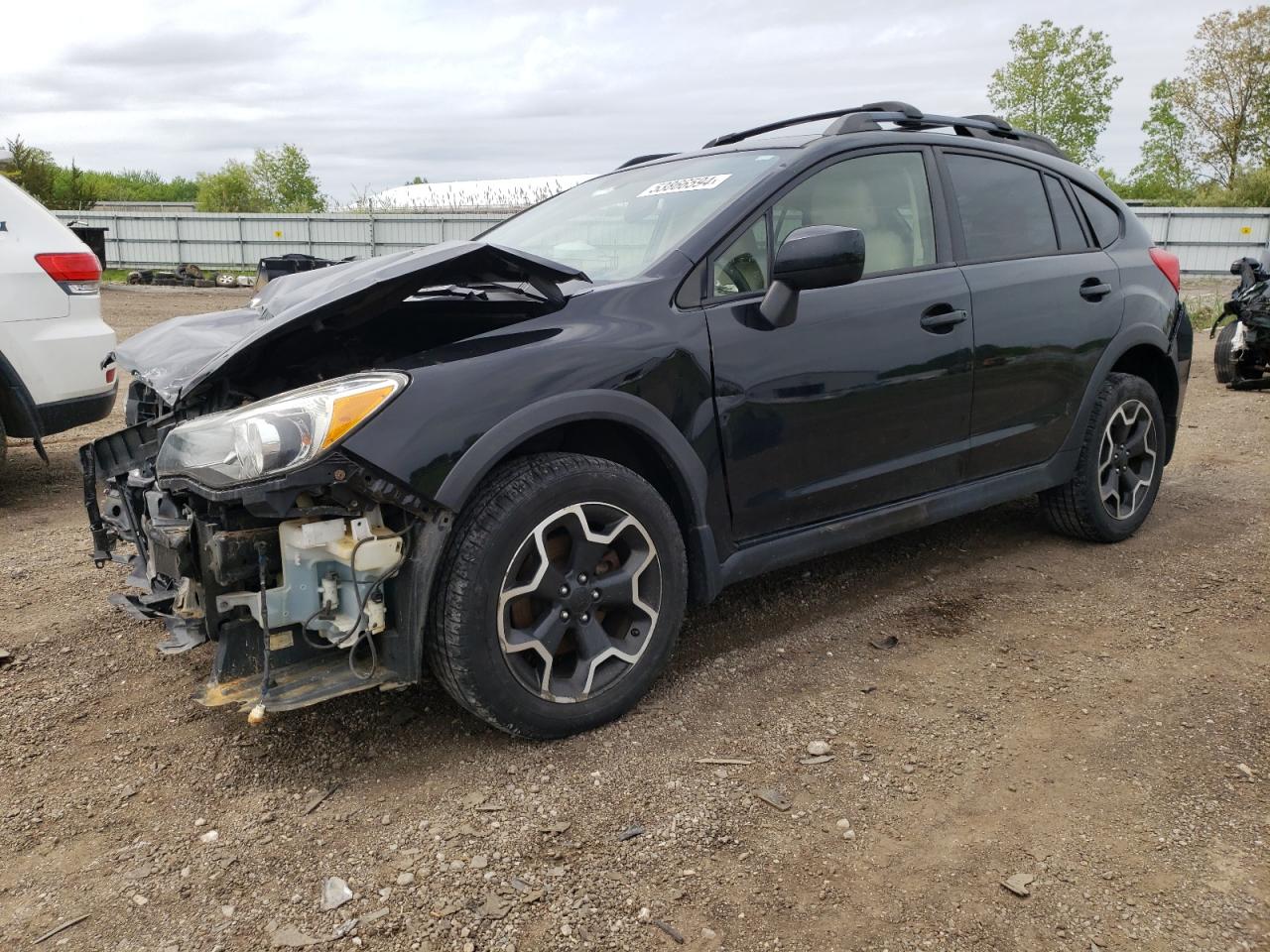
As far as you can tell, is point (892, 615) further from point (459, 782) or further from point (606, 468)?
point (459, 782)

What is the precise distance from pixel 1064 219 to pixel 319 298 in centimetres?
323

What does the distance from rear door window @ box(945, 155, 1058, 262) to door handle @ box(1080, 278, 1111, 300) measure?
20 cm

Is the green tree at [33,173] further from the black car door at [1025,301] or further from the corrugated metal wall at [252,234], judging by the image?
the black car door at [1025,301]

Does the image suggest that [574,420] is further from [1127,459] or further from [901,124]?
[1127,459]

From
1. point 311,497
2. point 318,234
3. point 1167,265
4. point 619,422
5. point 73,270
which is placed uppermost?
point 318,234

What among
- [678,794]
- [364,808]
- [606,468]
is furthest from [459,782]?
[606,468]

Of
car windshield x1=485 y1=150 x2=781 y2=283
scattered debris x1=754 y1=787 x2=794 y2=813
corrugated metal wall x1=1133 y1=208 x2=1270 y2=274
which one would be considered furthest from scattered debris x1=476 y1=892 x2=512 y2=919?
corrugated metal wall x1=1133 y1=208 x2=1270 y2=274

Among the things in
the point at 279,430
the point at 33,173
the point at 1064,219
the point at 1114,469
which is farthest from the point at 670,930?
the point at 33,173

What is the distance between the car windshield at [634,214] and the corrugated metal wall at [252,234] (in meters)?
24.5

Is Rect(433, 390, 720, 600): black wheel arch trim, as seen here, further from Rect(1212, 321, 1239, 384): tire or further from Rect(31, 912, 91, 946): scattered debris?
Rect(1212, 321, 1239, 384): tire

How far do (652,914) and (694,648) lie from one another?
1.35m

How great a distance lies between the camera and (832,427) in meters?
3.18

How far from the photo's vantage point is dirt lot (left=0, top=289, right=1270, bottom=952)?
6.69ft

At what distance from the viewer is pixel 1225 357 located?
9625 millimetres
